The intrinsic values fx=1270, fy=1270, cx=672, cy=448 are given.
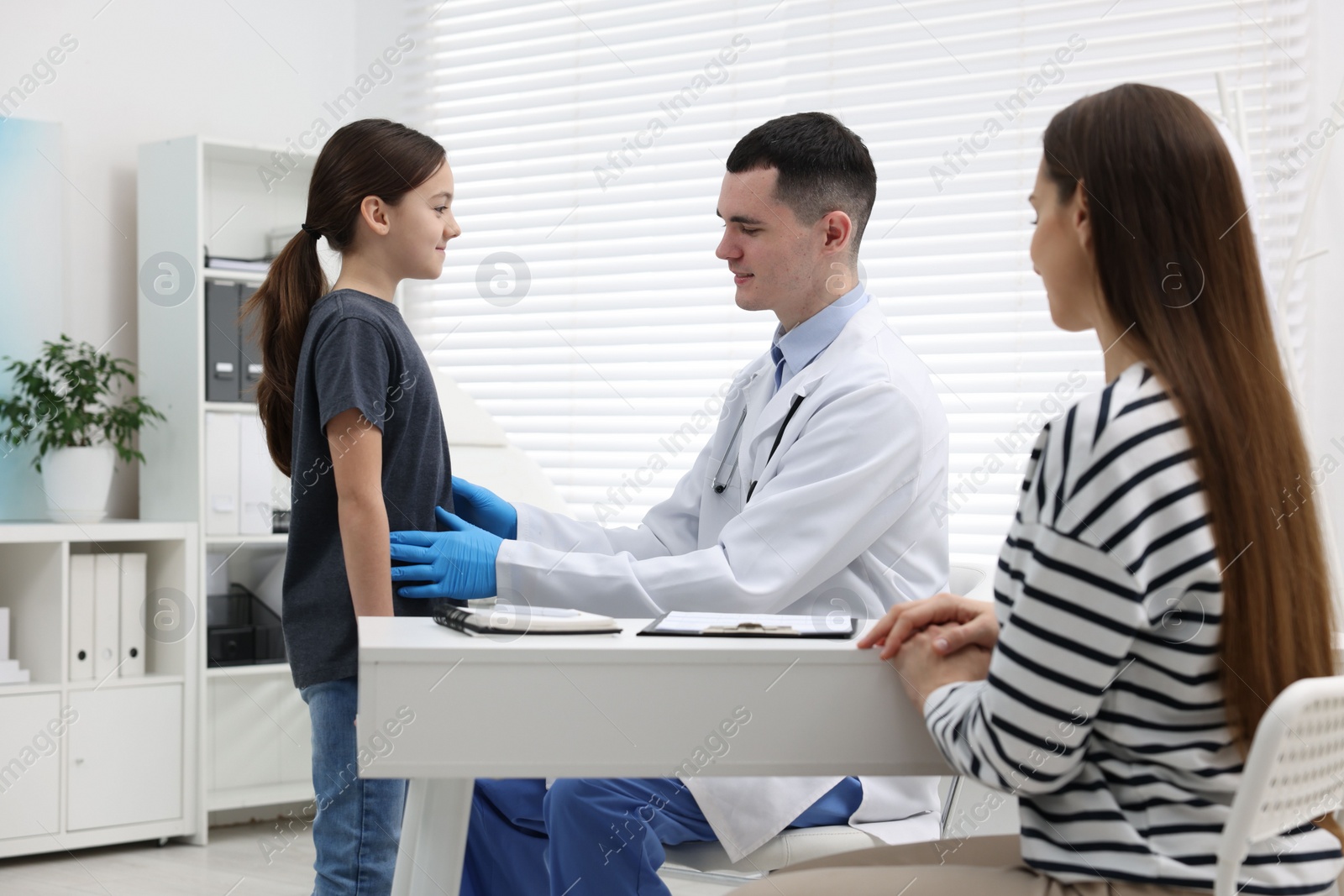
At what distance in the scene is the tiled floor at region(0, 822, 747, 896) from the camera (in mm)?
2723

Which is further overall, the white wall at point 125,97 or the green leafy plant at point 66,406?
the white wall at point 125,97

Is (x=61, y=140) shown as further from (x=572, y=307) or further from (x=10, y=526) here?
(x=572, y=307)

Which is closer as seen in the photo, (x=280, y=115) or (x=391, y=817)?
(x=391, y=817)

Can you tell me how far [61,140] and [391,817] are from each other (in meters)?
2.56

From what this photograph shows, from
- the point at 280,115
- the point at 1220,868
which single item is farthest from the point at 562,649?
the point at 280,115

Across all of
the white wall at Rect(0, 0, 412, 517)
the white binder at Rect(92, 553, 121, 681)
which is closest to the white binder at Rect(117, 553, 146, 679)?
the white binder at Rect(92, 553, 121, 681)

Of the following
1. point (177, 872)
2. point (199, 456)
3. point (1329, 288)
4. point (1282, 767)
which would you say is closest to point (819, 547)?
point (1282, 767)

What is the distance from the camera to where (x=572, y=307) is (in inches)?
145

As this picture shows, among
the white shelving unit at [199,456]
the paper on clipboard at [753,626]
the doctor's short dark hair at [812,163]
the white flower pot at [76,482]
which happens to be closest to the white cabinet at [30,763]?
the white shelving unit at [199,456]

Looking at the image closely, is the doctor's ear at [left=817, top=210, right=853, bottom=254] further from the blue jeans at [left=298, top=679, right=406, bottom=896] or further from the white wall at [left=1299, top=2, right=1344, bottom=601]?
the white wall at [left=1299, top=2, right=1344, bottom=601]

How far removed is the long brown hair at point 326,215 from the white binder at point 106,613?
5.39 ft

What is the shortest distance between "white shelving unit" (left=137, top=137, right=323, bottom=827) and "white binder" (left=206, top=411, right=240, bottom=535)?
0.03m

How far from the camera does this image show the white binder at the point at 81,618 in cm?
303

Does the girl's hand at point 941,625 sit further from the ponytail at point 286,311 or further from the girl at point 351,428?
the ponytail at point 286,311
